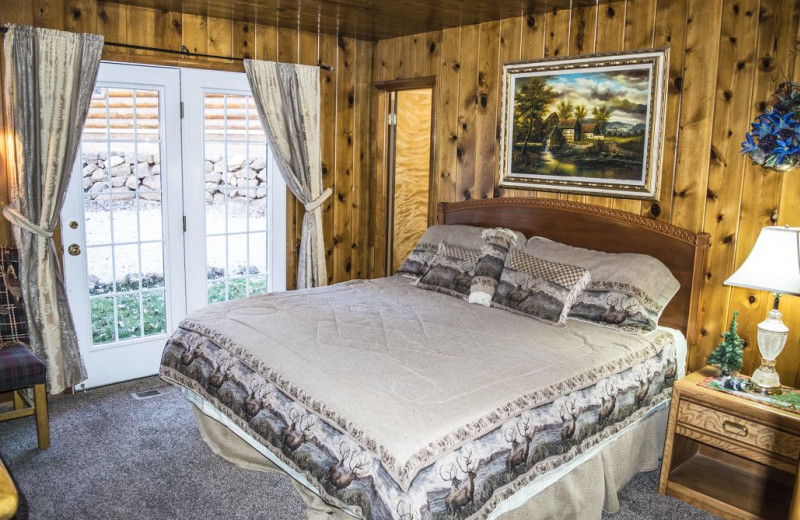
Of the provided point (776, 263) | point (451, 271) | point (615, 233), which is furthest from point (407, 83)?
point (776, 263)

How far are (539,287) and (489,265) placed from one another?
0.43m

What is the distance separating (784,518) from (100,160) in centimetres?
410

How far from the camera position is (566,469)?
2621 millimetres

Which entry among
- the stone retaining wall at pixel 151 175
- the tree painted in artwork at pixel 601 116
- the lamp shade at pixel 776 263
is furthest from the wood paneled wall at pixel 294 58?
the lamp shade at pixel 776 263

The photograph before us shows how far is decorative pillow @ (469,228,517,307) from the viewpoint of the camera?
366cm

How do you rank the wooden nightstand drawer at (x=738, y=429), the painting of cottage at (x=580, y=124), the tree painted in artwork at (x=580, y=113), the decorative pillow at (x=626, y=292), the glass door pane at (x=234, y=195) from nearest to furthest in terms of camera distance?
the wooden nightstand drawer at (x=738, y=429)
the decorative pillow at (x=626, y=292)
the painting of cottage at (x=580, y=124)
the tree painted in artwork at (x=580, y=113)
the glass door pane at (x=234, y=195)

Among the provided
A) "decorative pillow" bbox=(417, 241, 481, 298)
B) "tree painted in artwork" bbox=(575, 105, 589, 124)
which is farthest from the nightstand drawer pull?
"tree painted in artwork" bbox=(575, 105, 589, 124)

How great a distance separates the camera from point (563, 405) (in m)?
2.55

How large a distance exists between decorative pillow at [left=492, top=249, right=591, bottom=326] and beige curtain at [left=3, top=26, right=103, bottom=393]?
259 centimetres

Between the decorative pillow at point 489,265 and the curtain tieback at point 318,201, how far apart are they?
58.6 inches

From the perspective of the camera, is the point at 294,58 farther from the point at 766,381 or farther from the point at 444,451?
the point at 766,381

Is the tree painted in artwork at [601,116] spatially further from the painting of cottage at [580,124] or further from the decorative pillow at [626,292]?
the decorative pillow at [626,292]

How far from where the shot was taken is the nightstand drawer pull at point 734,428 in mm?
2734

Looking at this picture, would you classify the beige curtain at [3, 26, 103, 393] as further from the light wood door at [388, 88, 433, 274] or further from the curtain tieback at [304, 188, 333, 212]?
the light wood door at [388, 88, 433, 274]
